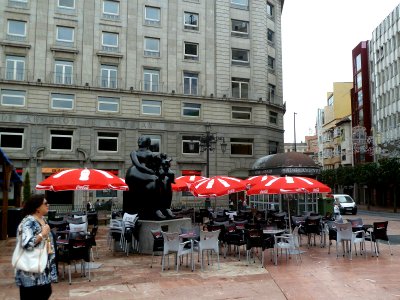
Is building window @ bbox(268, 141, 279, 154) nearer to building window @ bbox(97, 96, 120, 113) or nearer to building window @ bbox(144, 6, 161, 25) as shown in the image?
building window @ bbox(97, 96, 120, 113)

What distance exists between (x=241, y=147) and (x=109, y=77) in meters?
14.5

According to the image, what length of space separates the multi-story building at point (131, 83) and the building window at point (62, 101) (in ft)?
0.29

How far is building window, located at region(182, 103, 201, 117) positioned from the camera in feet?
128

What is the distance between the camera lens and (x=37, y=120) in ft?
112

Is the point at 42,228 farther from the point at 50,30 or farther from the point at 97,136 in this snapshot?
the point at 50,30

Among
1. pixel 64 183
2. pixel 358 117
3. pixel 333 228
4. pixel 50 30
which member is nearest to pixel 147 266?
pixel 64 183

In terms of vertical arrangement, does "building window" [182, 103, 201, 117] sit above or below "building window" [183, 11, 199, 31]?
below

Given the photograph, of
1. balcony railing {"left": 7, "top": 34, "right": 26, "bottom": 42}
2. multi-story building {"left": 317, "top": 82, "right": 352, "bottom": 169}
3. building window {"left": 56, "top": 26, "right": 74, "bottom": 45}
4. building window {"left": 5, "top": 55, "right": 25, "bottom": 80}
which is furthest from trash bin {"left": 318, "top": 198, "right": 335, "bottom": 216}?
multi-story building {"left": 317, "top": 82, "right": 352, "bottom": 169}

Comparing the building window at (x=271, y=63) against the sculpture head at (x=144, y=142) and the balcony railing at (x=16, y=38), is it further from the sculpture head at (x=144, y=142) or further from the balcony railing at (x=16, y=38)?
the sculpture head at (x=144, y=142)

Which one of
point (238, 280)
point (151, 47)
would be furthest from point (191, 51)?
point (238, 280)

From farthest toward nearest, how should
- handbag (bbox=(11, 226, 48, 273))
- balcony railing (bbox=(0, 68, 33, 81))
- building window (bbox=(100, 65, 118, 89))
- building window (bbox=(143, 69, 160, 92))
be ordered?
building window (bbox=(143, 69, 160, 92))
building window (bbox=(100, 65, 118, 89))
balcony railing (bbox=(0, 68, 33, 81))
handbag (bbox=(11, 226, 48, 273))

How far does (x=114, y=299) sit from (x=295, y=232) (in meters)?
6.03

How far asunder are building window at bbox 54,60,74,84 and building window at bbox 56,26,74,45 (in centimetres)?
187

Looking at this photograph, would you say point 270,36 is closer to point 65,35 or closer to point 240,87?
point 240,87
